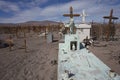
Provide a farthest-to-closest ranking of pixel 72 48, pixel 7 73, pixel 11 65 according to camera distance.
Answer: pixel 72 48
pixel 11 65
pixel 7 73

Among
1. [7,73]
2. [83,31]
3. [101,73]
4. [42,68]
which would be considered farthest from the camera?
[83,31]

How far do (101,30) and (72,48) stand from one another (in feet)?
79.5

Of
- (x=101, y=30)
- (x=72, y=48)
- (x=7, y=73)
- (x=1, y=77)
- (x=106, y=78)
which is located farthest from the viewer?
(x=101, y=30)

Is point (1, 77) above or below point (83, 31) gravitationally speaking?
below

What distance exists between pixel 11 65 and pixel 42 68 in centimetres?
275

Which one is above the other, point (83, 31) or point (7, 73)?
point (83, 31)

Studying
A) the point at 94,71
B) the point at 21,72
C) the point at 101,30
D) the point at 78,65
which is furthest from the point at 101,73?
the point at 101,30

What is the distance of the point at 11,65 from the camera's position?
11.1 m

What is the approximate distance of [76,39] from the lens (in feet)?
44.5

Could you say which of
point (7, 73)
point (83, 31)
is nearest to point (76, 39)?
point (7, 73)

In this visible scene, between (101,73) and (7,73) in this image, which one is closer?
(101,73)

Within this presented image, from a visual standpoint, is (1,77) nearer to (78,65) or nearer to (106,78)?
(78,65)

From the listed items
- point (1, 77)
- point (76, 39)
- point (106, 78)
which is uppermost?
point (76, 39)

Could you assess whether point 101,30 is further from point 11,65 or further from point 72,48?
point 11,65
